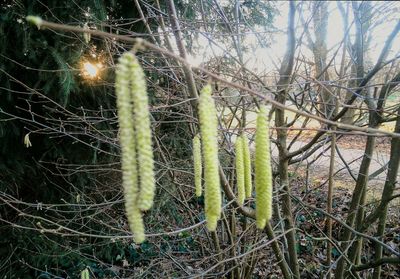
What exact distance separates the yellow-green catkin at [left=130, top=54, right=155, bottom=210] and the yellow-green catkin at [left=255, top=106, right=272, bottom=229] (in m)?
0.34

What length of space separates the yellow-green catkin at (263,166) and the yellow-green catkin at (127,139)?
371 mm

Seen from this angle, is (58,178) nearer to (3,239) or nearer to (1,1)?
(3,239)

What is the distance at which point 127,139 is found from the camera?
0.86 meters

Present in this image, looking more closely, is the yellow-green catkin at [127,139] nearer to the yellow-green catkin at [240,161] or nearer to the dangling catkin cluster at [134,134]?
the dangling catkin cluster at [134,134]

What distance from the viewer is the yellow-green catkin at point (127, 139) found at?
2.70ft

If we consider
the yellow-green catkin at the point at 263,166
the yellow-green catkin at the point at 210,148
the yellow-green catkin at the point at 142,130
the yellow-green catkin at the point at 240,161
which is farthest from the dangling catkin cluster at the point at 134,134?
the yellow-green catkin at the point at 240,161

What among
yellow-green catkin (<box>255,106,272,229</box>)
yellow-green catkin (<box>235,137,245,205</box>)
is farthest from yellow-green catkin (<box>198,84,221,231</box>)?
yellow-green catkin (<box>235,137,245,205</box>)

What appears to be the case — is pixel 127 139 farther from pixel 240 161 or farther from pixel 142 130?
pixel 240 161

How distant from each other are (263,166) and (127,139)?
430 millimetres

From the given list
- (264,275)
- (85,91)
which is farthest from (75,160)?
(264,275)

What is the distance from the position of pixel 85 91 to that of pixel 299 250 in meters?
3.22

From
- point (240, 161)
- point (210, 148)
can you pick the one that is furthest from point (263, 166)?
point (240, 161)

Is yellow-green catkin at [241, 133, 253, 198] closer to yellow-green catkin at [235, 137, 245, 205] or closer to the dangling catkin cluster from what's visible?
yellow-green catkin at [235, 137, 245, 205]

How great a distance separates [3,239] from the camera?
13.7 ft
